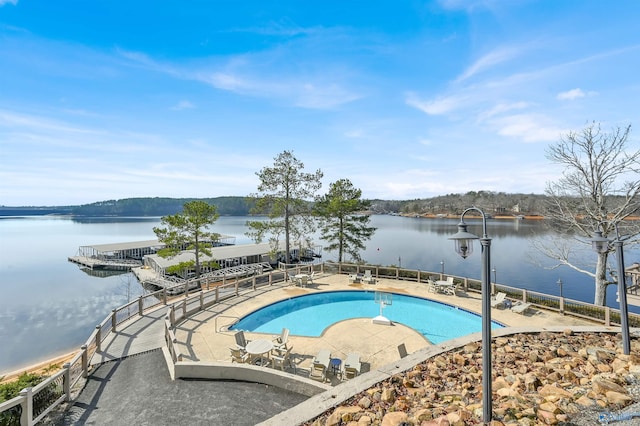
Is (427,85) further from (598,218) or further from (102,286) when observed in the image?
(102,286)

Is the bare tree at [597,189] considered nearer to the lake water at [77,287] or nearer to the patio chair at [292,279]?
the lake water at [77,287]

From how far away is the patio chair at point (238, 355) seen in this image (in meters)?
7.83

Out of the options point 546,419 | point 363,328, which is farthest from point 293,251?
point 546,419

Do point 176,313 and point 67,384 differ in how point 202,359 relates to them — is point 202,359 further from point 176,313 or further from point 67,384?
point 176,313

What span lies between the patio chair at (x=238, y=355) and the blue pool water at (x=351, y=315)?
3353mm

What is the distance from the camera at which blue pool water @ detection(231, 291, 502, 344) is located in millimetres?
11740

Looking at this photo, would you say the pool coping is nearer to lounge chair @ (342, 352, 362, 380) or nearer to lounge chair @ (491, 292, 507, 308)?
lounge chair @ (342, 352, 362, 380)

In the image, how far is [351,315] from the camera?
1345 centimetres

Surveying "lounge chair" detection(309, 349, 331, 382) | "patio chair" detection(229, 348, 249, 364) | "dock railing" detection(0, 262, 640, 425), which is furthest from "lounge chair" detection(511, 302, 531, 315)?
"patio chair" detection(229, 348, 249, 364)

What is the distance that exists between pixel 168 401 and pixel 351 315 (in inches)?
354

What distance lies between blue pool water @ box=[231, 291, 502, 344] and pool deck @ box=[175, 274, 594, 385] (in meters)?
0.38

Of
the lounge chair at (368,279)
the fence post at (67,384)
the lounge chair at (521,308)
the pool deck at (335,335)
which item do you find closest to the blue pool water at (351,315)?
the pool deck at (335,335)

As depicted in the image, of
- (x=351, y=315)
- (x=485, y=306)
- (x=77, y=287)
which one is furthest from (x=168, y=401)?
(x=77, y=287)

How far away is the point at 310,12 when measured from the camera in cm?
1273
